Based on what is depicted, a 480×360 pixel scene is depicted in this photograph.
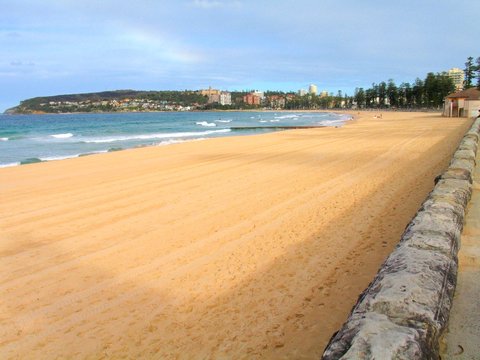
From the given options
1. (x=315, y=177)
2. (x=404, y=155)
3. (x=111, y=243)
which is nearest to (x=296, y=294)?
(x=111, y=243)

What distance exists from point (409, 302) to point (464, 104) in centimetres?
4513

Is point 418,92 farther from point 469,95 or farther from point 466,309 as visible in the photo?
point 466,309

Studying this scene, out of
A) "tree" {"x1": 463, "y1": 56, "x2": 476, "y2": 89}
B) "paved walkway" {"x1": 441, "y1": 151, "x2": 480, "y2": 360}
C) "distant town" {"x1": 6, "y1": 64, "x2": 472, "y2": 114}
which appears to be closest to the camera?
"paved walkway" {"x1": 441, "y1": 151, "x2": 480, "y2": 360}

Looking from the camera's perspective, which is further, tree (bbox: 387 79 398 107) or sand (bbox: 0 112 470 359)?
tree (bbox: 387 79 398 107)

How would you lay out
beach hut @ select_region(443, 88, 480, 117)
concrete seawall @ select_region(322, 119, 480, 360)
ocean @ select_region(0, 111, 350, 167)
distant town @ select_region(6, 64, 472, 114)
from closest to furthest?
concrete seawall @ select_region(322, 119, 480, 360), ocean @ select_region(0, 111, 350, 167), beach hut @ select_region(443, 88, 480, 117), distant town @ select_region(6, 64, 472, 114)

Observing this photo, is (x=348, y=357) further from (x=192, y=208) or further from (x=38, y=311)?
(x=192, y=208)

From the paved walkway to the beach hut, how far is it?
40.0m

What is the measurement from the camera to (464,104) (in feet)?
132

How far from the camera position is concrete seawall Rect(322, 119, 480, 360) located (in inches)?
74.3

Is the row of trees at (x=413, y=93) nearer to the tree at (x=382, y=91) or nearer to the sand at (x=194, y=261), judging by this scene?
the tree at (x=382, y=91)

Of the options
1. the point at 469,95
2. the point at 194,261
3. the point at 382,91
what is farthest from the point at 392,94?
the point at 194,261

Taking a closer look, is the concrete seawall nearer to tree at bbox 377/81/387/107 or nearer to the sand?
the sand

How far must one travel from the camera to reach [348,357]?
1.82 meters

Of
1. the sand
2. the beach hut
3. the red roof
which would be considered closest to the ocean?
the beach hut
